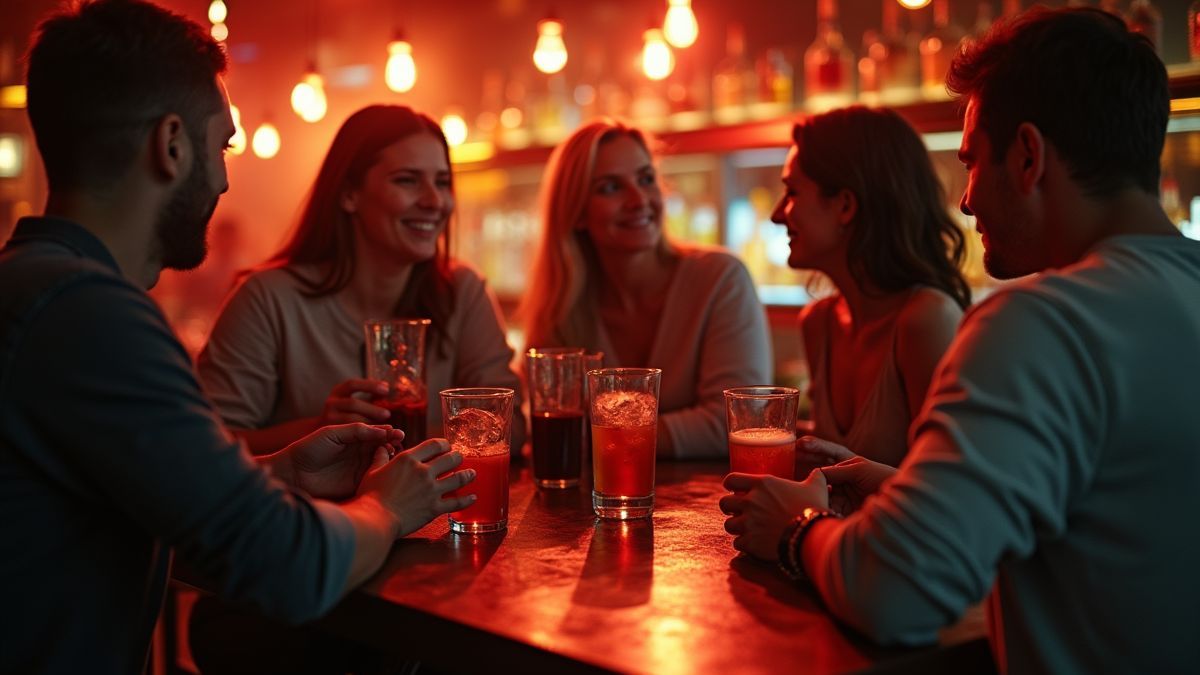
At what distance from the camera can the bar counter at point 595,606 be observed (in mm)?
1170

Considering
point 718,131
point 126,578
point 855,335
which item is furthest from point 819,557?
point 718,131

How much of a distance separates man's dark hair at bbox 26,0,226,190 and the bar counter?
654mm

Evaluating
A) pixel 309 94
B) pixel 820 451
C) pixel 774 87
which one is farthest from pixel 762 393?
pixel 309 94

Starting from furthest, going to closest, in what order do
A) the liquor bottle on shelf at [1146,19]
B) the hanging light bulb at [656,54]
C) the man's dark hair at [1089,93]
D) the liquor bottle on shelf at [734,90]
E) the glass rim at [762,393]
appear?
the liquor bottle on shelf at [734,90], the hanging light bulb at [656,54], the liquor bottle on shelf at [1146,19], the glass rim at [762,393], the man's dark hair at [1089,93]

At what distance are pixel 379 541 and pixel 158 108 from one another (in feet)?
2.06

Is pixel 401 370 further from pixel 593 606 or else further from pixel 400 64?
pixel 400 64

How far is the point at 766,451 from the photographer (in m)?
1.64

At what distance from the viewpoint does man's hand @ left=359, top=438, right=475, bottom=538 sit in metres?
1.51

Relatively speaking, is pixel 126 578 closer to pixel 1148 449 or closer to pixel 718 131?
pixel 1148 449

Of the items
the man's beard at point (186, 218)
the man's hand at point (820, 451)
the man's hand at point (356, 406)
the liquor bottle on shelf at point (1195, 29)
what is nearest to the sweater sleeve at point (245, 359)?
the man's hand at point (356, 406)

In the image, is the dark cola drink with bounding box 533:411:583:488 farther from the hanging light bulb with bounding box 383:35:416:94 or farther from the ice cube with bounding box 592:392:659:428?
the hanging light bulb with bounding box 383:35:416:94

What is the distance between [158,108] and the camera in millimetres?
1361

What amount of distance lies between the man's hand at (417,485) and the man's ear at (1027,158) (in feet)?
2.79

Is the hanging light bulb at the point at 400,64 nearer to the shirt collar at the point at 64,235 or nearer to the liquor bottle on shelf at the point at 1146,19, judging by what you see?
the liquor bottle on shelf at the point at 1146,19
